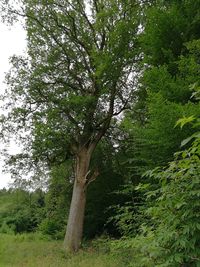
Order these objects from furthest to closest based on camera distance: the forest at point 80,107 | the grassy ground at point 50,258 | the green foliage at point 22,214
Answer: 1. the green foliage at point 22,214
2. the forest at point 80,107
3. the grassy ground at point 50,258

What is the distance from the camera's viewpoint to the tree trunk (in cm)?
1428

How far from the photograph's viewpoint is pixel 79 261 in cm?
1135

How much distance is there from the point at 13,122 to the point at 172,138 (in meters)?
9.68

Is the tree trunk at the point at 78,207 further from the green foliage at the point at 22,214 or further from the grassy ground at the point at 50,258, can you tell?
the green foliage at the point at 22,214

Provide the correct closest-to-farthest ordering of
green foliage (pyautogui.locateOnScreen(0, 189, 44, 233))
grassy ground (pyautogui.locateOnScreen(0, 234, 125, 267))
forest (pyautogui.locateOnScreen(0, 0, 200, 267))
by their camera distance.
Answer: grassy ground (pyautogui.locateOnScreen(0, 234, 125, 267))
forest (pyautogui.locateOnScreen(0, 0, 200, 267))
green foliage (pyautogui.locateOnScreen(0, 189, 44, 233))

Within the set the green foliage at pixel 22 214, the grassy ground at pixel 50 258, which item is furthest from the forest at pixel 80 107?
the green foliage at pixel 22 214

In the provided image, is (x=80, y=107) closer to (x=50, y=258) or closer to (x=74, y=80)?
(x=74, y=80)

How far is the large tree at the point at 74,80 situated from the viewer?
13.9 m

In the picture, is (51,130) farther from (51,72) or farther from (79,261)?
(79,261)

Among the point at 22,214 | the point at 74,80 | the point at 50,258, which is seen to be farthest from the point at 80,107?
the point at 22,214

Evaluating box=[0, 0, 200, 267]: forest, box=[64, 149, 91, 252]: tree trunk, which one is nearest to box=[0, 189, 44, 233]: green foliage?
box=[0, 0, 200, 267]: forest

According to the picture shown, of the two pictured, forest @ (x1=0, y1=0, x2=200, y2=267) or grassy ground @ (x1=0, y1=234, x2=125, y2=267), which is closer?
grassy ground @ (x1=0, y1=234, x2=125, y2=267)

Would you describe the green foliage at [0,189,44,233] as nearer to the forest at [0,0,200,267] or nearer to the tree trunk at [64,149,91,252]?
the forest at [0,0,200,267]

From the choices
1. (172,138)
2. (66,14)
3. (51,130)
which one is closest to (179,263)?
(172,138)
